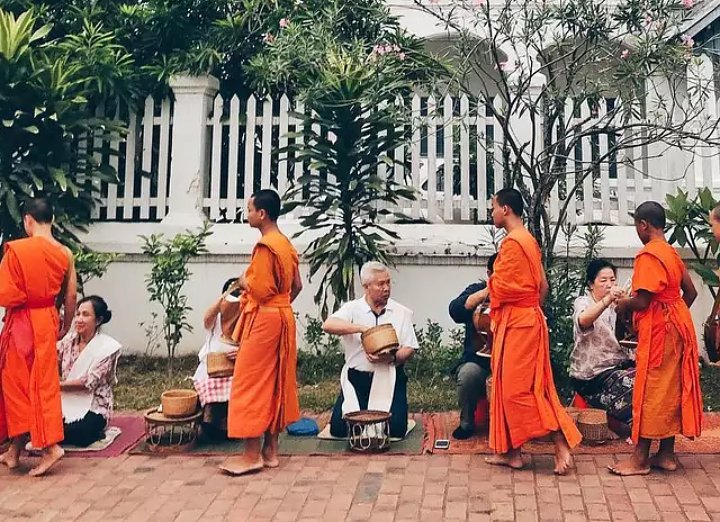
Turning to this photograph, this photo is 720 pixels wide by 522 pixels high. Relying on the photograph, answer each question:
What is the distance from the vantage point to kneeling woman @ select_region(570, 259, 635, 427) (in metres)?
4.82

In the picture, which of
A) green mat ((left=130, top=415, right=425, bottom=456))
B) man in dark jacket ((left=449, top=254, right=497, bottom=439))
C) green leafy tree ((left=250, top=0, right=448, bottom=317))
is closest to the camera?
green mat ((left=130, top=415, right=425, bottom=456))

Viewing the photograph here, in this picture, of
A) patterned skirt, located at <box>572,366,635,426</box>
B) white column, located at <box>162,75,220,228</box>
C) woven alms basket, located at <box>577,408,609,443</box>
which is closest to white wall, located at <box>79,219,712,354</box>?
white column, located at <box>162,75,220,228</box>

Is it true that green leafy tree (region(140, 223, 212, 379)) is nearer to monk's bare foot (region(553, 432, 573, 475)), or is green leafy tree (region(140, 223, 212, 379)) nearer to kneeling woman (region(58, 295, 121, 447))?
kneeling woman (region(58, 295, 121, 447))

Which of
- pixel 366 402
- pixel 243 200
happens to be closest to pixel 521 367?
pixel 366 402

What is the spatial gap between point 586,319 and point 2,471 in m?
3.79

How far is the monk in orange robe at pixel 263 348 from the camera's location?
14.1 feet

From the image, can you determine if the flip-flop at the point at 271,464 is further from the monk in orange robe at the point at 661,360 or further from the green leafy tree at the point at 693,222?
the green leafy tree at the point at 693,222

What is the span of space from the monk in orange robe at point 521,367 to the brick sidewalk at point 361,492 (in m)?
0.23

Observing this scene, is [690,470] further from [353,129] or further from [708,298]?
[353,129]

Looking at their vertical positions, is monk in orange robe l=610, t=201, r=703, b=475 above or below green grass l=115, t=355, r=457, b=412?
above

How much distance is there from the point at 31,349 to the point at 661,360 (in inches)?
145

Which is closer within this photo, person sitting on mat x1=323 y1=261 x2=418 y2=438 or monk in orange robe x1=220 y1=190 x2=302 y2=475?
monk in orange robe x1=220 y1=190 x2=302 y2=475

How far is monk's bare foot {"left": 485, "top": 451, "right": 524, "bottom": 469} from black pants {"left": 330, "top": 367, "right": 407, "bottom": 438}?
74cm

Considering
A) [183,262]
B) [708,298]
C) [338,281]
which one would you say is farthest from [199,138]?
[708,298]
